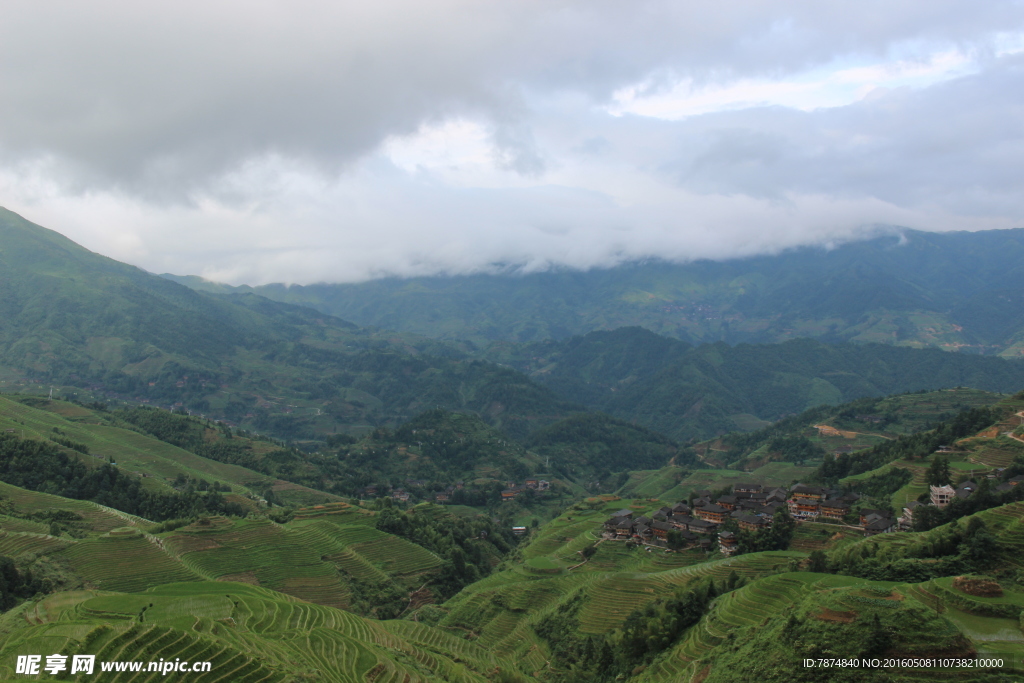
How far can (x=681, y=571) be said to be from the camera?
48.7 m

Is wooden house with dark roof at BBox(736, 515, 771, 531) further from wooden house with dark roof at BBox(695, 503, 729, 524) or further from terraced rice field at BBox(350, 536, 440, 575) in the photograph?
terraced rice field at BBox(350, 536, 440, 575)

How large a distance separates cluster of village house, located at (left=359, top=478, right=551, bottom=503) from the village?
60133 millimetres

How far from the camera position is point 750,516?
55.5m

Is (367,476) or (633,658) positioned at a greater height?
(633,658)

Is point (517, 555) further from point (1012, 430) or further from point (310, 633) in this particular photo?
point (1012, 430)

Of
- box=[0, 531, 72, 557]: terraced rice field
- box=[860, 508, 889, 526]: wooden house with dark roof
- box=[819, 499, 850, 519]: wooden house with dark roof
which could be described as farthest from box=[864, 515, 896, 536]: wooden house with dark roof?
box=[0, 531, 72, 557]: terraced rice field

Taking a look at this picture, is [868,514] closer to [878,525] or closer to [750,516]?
[878,525]

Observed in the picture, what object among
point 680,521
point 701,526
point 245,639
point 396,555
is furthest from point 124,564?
point 701,526

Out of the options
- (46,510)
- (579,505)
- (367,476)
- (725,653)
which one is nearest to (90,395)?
(367,476)

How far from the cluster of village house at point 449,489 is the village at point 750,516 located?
60133 millimetres

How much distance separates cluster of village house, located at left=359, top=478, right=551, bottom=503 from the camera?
118 m

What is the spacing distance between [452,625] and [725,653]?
2868cm

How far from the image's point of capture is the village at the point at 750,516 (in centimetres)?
5091

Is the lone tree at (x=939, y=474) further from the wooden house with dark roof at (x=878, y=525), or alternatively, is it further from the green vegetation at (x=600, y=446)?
the green vegetation at (x=600, y=446)
